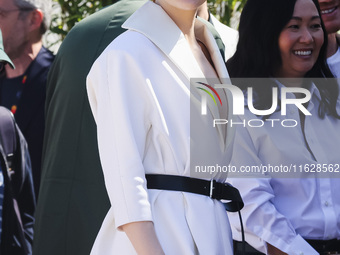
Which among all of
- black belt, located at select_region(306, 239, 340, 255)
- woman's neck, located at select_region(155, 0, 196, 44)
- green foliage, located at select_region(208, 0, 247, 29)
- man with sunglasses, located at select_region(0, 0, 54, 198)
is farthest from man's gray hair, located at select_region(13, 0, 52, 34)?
woman's neck, located at select_region(155, 0, 196, 44)

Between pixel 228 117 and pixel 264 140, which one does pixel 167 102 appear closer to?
pixel 228 117

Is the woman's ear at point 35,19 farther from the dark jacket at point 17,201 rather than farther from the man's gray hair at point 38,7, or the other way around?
the dark jacket at point 17,201

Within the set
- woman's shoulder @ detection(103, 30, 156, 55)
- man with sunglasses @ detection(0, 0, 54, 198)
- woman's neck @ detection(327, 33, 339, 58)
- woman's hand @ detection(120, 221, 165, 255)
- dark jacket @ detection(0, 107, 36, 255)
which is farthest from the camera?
man with sunglasses @ detection(0, 0, 54, 198)

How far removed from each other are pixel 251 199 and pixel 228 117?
2.25 ft

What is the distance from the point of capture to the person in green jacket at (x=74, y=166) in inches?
135

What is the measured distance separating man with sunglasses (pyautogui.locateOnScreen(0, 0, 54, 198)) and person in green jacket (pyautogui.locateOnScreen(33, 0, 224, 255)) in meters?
1.00

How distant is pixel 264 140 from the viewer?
3256mm

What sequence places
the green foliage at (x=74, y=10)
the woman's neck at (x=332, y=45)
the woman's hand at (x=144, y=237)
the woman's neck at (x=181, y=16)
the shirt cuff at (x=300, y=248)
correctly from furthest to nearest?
the green foliage at (x=74, y=10) < the woman's neck at (x=332, y=45) < the shirt cuff at (x=300, y=248) < the woman's neck at (x=181, y=16) < the woman's hand at (x=144, y=237)

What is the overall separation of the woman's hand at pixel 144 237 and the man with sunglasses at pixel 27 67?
2263mm

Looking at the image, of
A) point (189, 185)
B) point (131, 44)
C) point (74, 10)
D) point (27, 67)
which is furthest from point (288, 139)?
point (74, 10)

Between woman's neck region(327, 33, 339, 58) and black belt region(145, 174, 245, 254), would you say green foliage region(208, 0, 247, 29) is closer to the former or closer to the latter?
woman's neck region(327, 33, 339, 58)

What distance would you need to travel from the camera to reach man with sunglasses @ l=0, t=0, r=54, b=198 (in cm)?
456

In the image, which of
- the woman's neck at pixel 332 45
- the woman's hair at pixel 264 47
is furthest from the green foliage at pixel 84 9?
the woman's hair at pixel 264 47

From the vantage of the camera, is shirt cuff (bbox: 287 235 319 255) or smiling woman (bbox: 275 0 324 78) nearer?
shirt cuff (bbox: 287 235 319 255)
